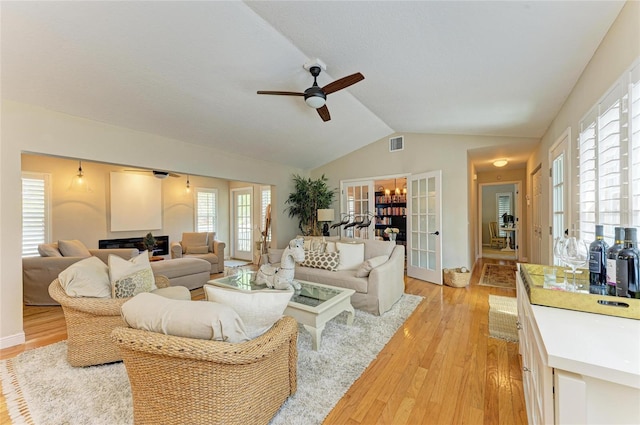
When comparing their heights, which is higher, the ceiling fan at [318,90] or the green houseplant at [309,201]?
the ceiling fan at [318,90]

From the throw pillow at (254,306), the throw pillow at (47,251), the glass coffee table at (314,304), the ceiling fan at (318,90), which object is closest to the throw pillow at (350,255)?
the glass coffee table at (314,304)

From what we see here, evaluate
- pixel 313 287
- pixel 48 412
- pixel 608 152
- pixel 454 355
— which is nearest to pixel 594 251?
pixel 608 152

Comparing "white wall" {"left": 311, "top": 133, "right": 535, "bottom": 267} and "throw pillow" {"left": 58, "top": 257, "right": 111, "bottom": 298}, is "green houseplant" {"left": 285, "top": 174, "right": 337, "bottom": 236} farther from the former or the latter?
"throw pillow" {"left": 58, "top": 257, "right": 111, "bottom": 298}

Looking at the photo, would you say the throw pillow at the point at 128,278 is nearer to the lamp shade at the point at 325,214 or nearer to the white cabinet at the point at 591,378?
the white cabinet at the point at 591,378

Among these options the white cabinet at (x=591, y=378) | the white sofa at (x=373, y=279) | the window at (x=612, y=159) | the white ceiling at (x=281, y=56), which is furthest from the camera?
the white sofa at (x=373, y=279)

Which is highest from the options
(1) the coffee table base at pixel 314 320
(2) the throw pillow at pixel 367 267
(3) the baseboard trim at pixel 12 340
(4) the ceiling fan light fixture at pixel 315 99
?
(4) the ceiling fan light fixture at pixel 315 99

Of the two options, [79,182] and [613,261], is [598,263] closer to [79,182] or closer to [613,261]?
[613,261]

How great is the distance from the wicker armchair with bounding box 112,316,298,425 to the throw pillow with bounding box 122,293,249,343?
56mm

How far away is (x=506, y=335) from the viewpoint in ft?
9.07

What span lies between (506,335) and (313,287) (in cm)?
212

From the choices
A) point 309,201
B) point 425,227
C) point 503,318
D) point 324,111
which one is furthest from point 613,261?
point 309,201

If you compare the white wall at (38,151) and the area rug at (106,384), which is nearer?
the area rug at (106,384)

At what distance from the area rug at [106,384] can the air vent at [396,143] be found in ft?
13.1

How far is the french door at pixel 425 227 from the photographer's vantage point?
491 cm
